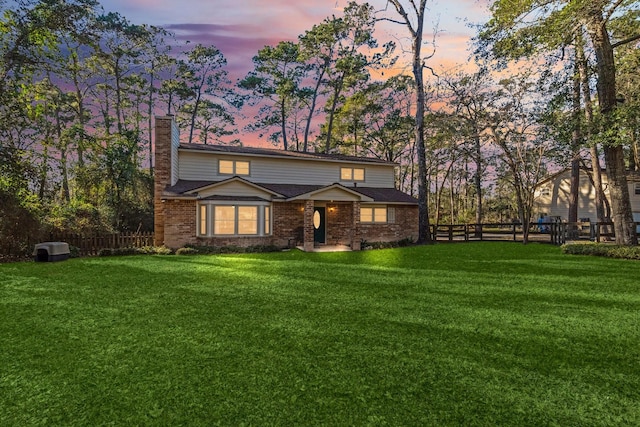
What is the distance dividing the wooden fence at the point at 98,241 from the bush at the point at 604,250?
61.0ft

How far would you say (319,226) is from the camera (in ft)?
62.4

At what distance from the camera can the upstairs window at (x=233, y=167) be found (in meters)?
18.1

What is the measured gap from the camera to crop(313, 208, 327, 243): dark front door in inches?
744

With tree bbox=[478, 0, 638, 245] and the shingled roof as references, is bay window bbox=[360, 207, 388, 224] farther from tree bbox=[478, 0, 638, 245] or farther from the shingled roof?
tree bbox=[478, 0, 638, 245]

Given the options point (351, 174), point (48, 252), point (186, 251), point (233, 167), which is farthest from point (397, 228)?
point (48, 252)

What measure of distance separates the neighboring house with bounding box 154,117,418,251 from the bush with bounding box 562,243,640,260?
8363 millimetres

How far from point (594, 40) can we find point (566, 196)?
82.2 ft

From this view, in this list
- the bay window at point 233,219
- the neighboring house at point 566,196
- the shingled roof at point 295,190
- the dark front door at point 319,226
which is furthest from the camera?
the neighboring house at point 566,196

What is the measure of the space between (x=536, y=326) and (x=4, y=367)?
21.1 feet

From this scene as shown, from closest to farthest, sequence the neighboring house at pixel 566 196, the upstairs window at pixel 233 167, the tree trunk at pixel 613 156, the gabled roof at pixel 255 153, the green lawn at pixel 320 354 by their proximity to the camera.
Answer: the green lawn at pixel 320 354 < the tree trunk at pixel 613 156 < the gabled roof at pixel 255 153 < the upstairs window at pixel 233 167 < the neighboring house at pixel 566 196

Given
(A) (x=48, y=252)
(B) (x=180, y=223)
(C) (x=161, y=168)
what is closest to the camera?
(A) (x=48, y=252)

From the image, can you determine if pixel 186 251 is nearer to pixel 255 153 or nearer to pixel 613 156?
pixel 255 153

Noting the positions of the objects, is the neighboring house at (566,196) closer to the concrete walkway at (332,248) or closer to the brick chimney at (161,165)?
the concrete walkway at (332,248)

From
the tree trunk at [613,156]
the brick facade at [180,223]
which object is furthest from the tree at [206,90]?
the tree trunk at [613,156]
